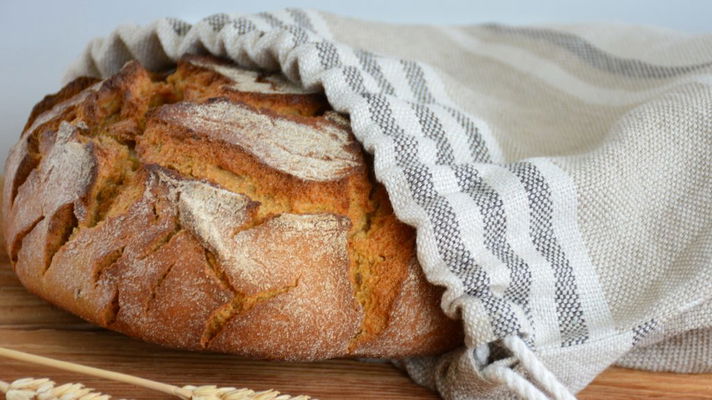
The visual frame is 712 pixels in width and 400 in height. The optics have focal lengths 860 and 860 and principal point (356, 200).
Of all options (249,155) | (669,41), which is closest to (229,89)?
(249,155)

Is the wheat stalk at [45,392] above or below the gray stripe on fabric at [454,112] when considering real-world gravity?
below

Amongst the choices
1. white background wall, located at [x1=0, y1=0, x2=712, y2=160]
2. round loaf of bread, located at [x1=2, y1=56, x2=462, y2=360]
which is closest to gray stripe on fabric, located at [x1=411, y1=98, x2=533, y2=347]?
round loaf of bread, located at [x1=2, y1=56, x2=462, y2=360]

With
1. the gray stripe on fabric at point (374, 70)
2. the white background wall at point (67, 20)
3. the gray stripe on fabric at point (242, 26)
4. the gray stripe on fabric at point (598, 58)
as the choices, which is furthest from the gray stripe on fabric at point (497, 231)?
the white background wall at point (67, 20)

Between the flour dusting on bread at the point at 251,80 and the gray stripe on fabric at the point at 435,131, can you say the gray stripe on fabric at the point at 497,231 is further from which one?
the flour dusting on bread at the point at 251,80

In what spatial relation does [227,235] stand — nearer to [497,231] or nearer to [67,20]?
[497,231]

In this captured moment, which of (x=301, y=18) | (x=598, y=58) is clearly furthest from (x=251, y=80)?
(x=598, y=58)

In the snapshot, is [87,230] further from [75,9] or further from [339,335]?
[75,9]

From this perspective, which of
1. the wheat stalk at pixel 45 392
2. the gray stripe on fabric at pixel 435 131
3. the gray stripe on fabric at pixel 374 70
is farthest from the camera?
the gray stripe on fabric at pixel 374 70
